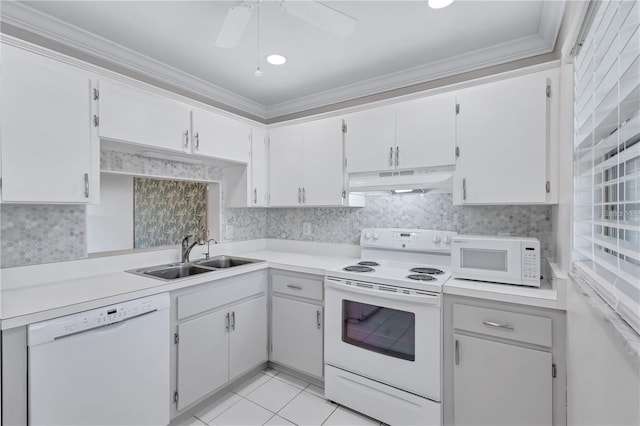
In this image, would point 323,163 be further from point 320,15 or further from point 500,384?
point 500,384

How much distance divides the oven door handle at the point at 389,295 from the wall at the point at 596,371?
631 mm

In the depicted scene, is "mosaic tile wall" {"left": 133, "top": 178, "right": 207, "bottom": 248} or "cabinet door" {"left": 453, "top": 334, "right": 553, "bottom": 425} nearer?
"cabinet door" {"left": 453, "top": 334, "right": 553, "bottom": 425}

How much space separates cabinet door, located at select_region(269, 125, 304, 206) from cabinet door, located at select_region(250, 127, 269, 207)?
0.05 metres

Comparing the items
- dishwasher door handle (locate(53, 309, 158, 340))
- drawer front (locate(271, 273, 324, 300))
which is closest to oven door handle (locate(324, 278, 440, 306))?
drawer front (locate(271, 273, 324, 300))

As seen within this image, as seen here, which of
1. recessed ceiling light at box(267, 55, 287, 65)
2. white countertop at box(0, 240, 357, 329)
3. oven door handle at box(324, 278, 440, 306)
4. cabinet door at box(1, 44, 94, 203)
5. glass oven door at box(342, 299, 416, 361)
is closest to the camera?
white countertop at box(0, 240, 357, 329)

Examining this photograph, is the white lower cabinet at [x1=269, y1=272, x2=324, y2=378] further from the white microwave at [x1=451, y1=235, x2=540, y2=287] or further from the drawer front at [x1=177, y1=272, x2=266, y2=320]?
the white microwave at [x1=451, y1=235, x2=540, y2=287]

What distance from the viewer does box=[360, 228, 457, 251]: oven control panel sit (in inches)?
92.4

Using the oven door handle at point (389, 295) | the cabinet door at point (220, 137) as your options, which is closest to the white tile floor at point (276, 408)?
the oven door handle at point (389, 295)

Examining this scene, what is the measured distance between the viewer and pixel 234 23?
146 centimetres

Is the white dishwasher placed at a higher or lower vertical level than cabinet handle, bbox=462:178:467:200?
lower

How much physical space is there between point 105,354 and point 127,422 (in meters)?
0.42

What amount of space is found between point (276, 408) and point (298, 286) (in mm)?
852

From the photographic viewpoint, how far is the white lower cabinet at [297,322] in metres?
2.33

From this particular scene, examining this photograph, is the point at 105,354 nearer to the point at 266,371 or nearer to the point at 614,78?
the point at 266,371
